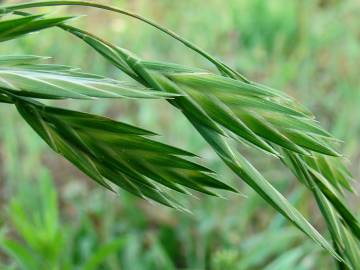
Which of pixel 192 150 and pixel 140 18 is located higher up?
pixel 140 18

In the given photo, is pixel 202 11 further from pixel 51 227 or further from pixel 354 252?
pixel 354 252

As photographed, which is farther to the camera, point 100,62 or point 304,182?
point 100,62

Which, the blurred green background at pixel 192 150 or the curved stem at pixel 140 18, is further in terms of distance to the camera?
the blurred green background at pixel 192 150

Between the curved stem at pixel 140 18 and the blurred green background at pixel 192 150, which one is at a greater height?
the curved stem at pixel 140 18

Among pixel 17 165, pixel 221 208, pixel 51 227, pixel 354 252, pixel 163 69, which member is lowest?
pixel 17 165

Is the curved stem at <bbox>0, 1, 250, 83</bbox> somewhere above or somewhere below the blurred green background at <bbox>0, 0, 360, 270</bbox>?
above

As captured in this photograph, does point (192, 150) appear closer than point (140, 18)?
No

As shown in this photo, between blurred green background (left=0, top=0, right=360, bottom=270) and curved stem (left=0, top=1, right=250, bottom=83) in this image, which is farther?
blurred green background (left=0, top=0, right=360, bottom=270)

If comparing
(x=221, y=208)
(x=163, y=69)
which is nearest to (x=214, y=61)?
(x=163, y=69)
